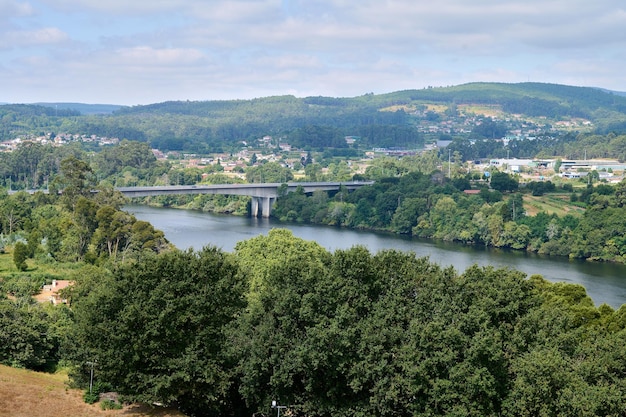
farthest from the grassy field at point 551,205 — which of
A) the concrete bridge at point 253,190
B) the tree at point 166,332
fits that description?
the tree at point 166,332

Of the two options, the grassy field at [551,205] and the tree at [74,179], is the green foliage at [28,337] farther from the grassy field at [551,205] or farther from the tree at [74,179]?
the grassy field at [551,205]

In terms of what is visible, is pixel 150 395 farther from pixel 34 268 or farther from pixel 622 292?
pixel 622 292

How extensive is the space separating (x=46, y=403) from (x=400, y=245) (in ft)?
117

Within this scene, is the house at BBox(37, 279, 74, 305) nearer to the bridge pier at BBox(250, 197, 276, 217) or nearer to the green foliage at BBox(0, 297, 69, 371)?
the green foliage at BBox(0, 297, 69, 371)

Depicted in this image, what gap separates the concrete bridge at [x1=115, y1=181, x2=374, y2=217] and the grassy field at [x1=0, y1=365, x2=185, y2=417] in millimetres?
45860

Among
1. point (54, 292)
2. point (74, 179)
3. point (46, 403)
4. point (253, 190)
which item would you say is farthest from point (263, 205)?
point (46, 403)

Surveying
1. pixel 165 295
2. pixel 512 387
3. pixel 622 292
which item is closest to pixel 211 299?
pixel 165 295

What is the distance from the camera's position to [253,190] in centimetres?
6719

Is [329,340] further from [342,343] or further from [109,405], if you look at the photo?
[109,405]

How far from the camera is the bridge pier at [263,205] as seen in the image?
2640 inches

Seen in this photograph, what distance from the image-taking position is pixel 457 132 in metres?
165

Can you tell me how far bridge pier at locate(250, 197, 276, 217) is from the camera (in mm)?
67062

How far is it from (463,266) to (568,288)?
16.2 m

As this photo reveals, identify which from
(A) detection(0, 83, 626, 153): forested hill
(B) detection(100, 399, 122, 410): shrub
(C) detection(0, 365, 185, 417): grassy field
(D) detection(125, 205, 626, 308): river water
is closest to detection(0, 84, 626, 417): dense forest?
(B) detection(100, 399, 122, 410): shrub
